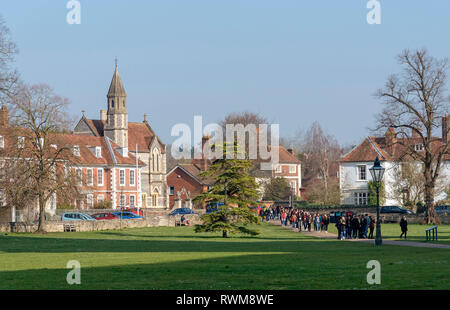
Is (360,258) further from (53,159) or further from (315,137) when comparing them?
(315,137)

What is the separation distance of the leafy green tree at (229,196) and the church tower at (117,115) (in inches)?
2124

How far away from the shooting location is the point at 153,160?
107000mm

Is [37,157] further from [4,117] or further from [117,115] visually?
[117,115]

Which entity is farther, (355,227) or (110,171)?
(110,171)

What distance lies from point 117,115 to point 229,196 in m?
56.3

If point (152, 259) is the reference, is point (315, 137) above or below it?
above

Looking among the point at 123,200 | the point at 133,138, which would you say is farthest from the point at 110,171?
the point at 133,138

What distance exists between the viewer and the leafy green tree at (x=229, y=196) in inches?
2008

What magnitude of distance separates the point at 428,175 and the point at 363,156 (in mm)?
28311

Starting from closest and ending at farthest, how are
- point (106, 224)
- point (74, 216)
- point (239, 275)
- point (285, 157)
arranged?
point (239, 275)
point (106, 224)
point (74, 216)
point (285, 157)

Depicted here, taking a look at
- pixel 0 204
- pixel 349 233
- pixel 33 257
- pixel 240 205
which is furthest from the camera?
pixel 0 204

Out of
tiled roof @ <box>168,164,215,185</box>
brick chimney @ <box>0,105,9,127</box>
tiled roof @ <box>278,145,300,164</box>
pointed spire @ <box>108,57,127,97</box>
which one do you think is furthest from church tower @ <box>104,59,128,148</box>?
brick chimney @ <box>0,105,9,127</box>

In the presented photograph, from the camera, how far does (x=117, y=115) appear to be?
105750 millimetres

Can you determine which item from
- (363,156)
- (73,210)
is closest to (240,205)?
(73,210)
